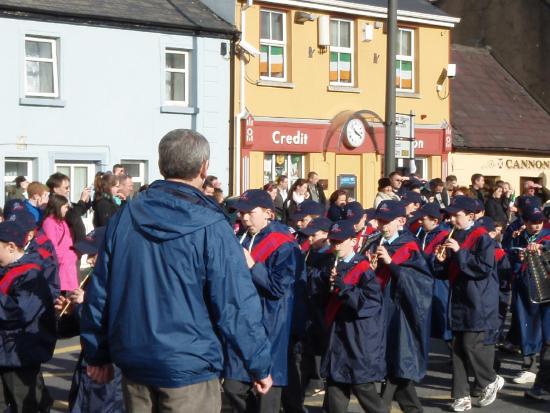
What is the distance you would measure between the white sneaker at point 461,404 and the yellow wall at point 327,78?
1707cm

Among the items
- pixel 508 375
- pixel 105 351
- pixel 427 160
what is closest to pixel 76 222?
pixel 508 375

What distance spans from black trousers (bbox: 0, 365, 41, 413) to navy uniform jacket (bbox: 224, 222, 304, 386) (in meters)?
1.72

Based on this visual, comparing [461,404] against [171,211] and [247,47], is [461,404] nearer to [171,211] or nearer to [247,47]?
[171,211]

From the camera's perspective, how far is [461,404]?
10070 mm

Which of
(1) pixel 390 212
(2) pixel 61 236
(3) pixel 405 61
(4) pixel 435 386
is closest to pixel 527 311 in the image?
(4) pixel 435 386

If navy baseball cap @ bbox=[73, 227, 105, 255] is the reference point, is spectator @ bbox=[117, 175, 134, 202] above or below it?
above

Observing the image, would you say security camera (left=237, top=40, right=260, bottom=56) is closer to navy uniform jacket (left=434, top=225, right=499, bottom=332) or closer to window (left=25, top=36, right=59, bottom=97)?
window (left=25, top=36, right=59, bottom=97)

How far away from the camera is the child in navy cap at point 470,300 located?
10.0 m

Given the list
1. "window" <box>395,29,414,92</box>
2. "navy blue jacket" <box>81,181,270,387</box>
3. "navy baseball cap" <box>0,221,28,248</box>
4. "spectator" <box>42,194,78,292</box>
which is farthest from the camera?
"window" <box>395,29,414,92</box>

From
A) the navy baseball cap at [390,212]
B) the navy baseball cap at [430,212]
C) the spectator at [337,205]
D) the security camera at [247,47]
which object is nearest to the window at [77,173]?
the security camera at [247,47]

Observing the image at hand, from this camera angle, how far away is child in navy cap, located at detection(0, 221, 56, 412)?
306 inches

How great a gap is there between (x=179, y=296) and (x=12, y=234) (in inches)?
127

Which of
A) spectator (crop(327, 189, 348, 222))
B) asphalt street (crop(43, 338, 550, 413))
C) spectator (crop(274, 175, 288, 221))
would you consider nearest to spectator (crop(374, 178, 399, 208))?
spectator (crop(327, 189, 348, 222))

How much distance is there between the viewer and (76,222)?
14461 mm
